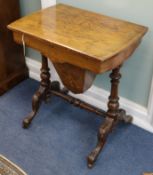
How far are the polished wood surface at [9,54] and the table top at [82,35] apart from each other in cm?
45

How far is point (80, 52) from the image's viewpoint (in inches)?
53.6

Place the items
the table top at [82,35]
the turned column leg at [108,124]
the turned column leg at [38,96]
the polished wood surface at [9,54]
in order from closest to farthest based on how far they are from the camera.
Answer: the table top at [82,35] → the turned column leg at [108,124] → the turned column leg at [38,96] → the polished wood surface at [9,54]

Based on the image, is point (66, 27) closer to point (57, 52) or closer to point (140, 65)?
point (57, 52)

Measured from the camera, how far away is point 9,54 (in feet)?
7.35

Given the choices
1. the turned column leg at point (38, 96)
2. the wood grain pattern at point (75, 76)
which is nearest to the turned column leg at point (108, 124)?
the wood grain pattern at point (75, 76)

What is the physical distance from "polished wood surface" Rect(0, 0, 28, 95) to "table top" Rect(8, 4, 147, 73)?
0.45 meters

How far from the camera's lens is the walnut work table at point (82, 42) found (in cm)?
138

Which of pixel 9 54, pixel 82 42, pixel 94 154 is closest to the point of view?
pixel 82 42

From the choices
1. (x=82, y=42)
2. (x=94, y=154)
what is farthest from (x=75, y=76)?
(x=94, y=154)

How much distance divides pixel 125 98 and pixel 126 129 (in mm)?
208

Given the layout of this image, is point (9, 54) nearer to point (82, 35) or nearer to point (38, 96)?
point (38, 96)

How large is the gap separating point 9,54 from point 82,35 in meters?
0.92

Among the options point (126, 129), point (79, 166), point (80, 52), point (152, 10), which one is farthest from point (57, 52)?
point (126, 129)

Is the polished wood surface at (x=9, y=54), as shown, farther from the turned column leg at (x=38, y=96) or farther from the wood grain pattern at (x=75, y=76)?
the wood grain pattern at (x=75, y=76)
